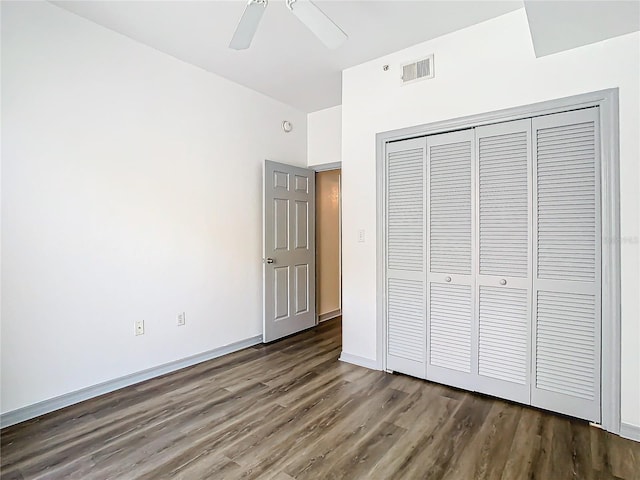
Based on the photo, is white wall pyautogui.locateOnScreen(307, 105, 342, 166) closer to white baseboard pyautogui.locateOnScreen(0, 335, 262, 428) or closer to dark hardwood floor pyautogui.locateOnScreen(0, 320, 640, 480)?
white baseboard pyautogui.locateOnScreen(0, 335, 262, 428)

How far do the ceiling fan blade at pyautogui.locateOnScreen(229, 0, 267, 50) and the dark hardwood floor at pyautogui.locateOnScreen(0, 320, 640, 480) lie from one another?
2.34m

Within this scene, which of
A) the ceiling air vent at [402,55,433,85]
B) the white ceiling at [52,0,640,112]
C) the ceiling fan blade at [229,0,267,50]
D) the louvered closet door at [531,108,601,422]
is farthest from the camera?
the ceiling air vent at [402,55,433,85]

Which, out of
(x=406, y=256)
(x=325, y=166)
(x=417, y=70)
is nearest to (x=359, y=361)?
(x=406, y=256)

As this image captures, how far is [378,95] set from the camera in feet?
10.3

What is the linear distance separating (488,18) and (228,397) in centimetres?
Result: 337

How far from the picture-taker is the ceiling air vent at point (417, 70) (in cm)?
282

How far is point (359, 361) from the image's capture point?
10.6ft

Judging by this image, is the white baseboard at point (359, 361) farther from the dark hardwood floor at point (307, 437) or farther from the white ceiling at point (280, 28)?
the white ceiling at point (280, 28)

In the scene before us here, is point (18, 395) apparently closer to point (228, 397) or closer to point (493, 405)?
point (228, 397)

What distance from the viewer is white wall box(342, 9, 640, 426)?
81.2 inches

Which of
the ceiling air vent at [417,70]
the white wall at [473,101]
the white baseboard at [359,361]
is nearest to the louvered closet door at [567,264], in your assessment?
the white wall at [473,101]

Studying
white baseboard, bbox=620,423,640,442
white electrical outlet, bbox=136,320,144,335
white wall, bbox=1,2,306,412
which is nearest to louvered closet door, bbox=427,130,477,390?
white baseboard, bbox=620,423,640,442

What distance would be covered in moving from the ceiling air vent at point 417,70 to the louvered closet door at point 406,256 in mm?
512

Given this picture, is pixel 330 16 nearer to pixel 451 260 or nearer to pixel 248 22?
pixel 248 22
